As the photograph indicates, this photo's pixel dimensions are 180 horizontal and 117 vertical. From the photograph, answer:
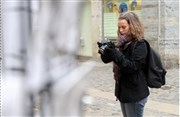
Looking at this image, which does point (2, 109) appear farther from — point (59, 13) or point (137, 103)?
point (137, 103)

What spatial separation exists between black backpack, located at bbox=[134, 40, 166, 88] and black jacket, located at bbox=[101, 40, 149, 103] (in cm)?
5

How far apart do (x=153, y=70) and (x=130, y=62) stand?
300 mm

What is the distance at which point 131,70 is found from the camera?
334 cm

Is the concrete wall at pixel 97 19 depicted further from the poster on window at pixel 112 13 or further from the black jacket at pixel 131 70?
the black jacket at pixel 131 70

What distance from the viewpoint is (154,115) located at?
240 inches

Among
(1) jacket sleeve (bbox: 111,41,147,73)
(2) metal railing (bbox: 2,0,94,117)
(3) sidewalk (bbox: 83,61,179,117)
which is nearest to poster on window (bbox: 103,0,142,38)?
(3) sidewalk (bbox: 83,61,179,117)

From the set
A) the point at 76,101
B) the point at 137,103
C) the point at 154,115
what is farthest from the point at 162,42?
the point at 76,101

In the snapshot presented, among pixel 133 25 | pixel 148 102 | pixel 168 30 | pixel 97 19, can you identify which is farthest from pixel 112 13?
pixel 133 25

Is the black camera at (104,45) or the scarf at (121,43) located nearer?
the black camera at (104,45)

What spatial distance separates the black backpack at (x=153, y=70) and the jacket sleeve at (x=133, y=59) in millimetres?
66

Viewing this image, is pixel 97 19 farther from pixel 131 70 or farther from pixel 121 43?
pixel 131 70

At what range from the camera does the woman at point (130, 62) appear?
10.8 feet

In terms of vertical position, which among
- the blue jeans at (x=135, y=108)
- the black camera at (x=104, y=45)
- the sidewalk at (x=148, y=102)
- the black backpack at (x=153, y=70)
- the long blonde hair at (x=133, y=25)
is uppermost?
the long blonde hair at (x=133, y=25)

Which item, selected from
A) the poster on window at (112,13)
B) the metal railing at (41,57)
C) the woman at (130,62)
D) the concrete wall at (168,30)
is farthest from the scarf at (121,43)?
the poster on window at (112,13)
